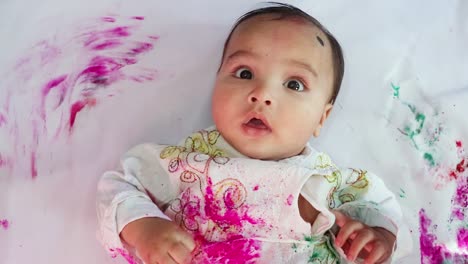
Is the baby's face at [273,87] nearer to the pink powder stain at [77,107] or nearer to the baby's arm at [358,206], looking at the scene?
the baby's arm at [358,206]

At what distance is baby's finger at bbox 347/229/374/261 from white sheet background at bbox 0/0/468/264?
0.19m

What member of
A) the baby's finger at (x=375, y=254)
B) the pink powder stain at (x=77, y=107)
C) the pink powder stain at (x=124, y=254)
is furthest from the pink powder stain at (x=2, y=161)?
the baby's finger at (x=375, y=254)

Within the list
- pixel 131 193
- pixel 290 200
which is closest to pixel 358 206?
pixel 290 200

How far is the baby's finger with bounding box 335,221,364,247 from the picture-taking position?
1.05 m

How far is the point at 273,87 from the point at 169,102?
10.8 inches

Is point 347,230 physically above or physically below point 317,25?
below

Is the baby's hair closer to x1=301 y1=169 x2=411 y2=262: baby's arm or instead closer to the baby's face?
the baby's face

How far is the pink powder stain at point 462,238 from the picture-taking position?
4.09 feet

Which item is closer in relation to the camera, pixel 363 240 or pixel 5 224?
pixel 363 240

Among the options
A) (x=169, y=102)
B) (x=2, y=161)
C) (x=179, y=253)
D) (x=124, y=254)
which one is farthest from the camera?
(x=169, y=102)

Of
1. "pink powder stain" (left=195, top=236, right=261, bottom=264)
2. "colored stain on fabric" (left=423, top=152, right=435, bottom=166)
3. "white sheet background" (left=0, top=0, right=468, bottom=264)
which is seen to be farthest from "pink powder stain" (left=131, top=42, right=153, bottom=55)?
"colored stain on fabric" (left=423, top=152, right=435, bottom=166)

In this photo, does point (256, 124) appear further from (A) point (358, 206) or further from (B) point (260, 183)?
(A) point (358, 206)

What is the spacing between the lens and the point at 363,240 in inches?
40.9

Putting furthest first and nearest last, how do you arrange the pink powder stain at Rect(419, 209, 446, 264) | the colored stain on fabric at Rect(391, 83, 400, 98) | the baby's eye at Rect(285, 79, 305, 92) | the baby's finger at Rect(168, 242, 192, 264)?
the colored stain on fabric at Rect(391, 83, 400, 98) < the pink powder stain at Rect(419, 209, 446, 264) < the baby's eye at Rect(285, 79, 305, 92) < the baby's finger at Rect(168, 242, 192, 264)
